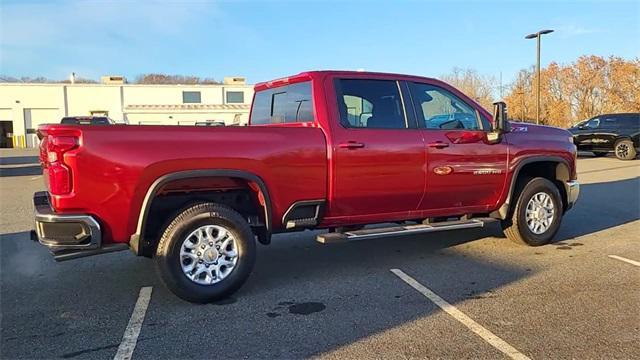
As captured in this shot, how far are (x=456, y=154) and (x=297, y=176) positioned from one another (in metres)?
1.96

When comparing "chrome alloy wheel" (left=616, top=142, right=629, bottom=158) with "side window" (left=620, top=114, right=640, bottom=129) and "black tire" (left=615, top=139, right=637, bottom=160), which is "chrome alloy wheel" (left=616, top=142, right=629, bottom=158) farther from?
"side window" (left=620, top=114, right=640, bottom=129)

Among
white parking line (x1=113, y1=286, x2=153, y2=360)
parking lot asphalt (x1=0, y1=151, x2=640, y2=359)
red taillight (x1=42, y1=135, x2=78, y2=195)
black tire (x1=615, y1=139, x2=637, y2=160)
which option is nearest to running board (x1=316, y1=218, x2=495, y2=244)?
parking lot asphalt (x1=0, y1=151, x2=640, y2=359)

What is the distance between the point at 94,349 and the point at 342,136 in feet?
9.17

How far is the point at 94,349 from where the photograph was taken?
3.54m

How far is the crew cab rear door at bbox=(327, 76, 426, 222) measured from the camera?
500cm

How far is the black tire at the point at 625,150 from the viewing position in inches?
768

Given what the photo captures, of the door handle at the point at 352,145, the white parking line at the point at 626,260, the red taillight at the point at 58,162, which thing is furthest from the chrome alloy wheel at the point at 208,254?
the white parking line at the point at 626,260

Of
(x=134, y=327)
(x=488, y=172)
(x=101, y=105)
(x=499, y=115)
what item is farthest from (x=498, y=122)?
(x=101, y=105)

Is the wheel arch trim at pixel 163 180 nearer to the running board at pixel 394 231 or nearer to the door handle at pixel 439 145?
the running board at pixel 394 231

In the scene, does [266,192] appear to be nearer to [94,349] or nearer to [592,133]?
[94,349]

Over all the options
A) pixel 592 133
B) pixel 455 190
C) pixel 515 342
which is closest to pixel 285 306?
pixel 515 342

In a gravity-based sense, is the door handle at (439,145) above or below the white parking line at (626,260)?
above

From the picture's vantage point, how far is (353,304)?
14.4 feet

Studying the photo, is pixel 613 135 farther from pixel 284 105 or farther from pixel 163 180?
pixel 163 180
